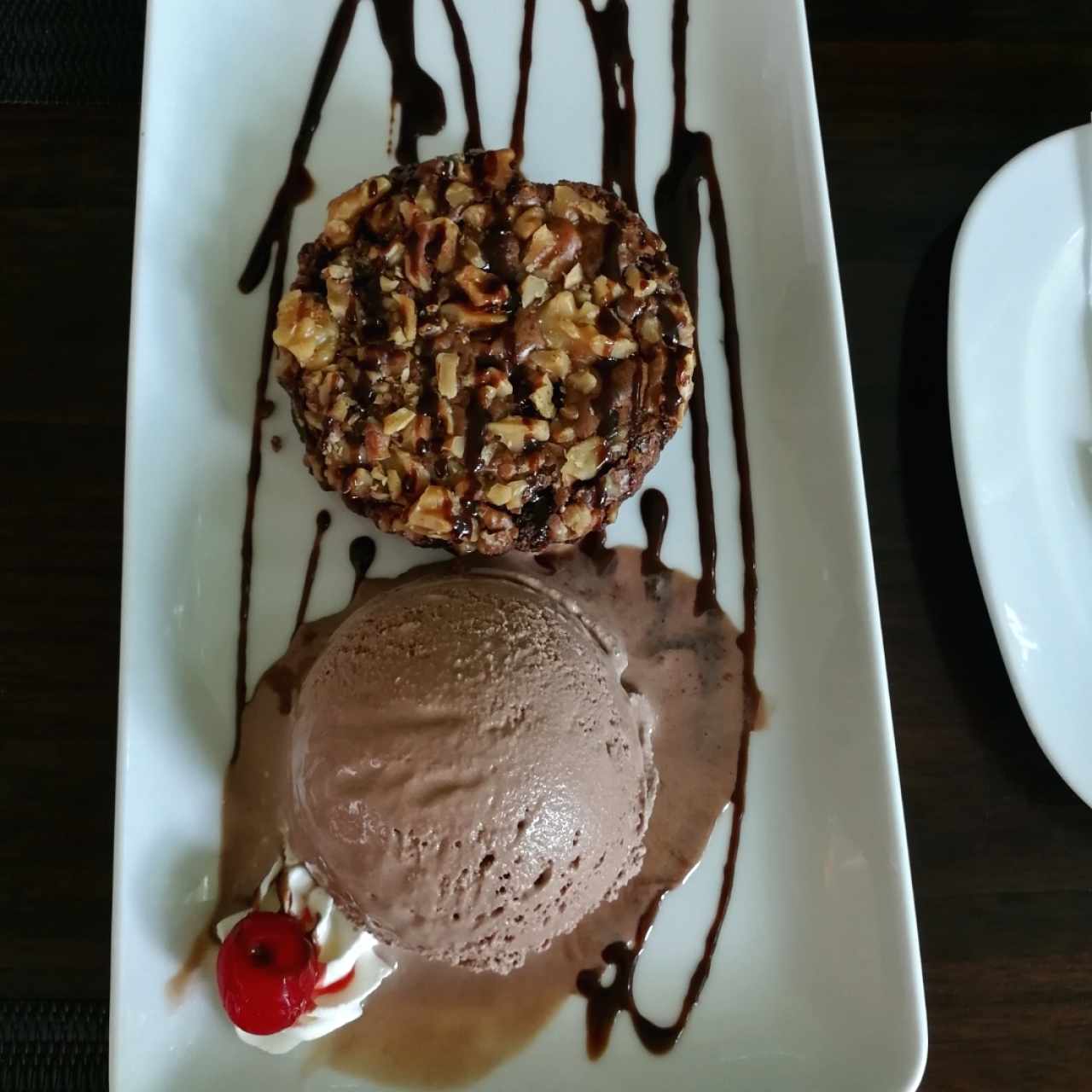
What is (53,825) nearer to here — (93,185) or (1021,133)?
(93,185)

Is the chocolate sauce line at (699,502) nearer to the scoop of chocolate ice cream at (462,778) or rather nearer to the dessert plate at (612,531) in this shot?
the dessert plate at (612,531)

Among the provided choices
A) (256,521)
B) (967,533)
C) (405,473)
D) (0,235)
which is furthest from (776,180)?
(0,235)

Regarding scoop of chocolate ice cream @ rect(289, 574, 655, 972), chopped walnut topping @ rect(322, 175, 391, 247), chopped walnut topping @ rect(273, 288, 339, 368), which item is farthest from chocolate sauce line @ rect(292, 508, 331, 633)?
chopped walnut topping @ rect(322, 175, 391, 247)

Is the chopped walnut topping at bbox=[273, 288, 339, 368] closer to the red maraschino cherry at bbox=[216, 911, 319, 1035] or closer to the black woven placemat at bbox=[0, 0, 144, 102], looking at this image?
the black woven placemat at bbox=[0, 0, 144, 102]

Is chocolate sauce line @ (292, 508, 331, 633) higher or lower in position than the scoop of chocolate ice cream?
higher

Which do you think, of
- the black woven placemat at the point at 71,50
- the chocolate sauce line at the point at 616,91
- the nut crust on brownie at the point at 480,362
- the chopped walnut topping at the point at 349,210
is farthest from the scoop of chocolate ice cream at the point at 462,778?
the black woven placemat at the point at 71,50

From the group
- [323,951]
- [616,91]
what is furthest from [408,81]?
[323,951]
